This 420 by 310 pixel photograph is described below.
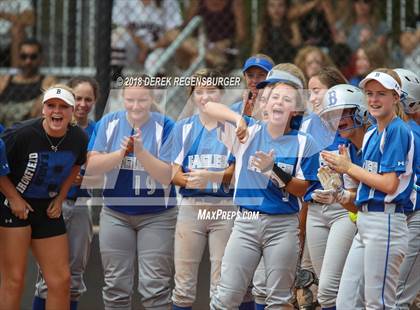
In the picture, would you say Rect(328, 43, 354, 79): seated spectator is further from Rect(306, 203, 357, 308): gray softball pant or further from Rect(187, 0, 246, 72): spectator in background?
Rect(306, 203, 357, 308): gray softball pant

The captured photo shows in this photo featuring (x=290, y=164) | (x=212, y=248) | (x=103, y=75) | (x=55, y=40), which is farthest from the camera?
(x=55, y=40)

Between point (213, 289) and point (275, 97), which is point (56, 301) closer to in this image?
point (213, 289)

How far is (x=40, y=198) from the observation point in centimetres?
617

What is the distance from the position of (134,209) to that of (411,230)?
1686 millimetres

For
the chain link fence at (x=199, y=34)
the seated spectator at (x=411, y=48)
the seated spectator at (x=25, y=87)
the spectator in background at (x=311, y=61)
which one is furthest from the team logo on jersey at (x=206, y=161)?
the seated spectator at (x=411, y=48)

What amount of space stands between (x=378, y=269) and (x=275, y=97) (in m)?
1.22

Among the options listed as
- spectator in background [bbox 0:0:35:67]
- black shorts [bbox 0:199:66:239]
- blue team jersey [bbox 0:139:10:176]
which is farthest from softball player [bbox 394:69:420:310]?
spectator in background [bbox 0:0:35:67]

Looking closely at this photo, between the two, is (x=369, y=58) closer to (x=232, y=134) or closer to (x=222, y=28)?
(x=222, y=28)

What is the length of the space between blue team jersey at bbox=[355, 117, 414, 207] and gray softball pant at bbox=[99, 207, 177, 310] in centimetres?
142

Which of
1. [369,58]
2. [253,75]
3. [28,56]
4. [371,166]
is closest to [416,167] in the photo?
[371,166]

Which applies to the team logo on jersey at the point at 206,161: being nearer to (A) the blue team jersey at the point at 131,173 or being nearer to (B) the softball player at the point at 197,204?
(B) the softball player at the point at 197,204

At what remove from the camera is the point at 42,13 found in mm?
8961

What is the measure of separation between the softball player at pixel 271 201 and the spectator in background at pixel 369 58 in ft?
7.23

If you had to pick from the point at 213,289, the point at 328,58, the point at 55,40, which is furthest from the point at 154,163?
the point at 55,40
